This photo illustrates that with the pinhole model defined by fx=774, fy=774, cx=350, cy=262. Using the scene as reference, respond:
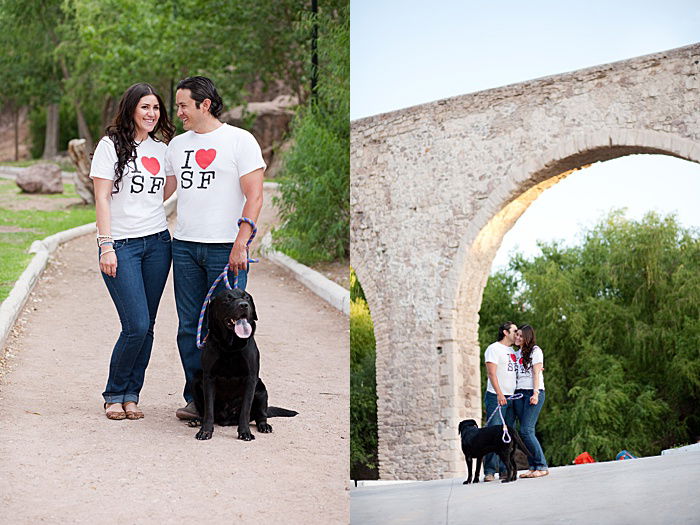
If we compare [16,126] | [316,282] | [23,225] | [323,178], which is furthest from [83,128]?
[316,282]

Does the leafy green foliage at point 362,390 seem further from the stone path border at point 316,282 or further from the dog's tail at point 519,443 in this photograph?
the dog's tail at point 519,443

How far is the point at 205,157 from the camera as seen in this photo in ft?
6.69

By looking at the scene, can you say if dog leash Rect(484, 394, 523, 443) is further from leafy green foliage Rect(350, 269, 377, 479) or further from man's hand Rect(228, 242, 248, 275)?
man's hand Rect(228, 242, 248, 275)

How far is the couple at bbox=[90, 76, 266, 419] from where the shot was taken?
204 cm

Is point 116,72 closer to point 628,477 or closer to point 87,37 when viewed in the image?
point 87,37

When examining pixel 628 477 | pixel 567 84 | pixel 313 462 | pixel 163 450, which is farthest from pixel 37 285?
pixel 567 84

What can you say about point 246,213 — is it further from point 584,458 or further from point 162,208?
point 584,458

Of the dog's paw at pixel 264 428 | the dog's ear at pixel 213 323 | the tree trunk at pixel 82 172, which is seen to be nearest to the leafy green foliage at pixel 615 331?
the dog's paw at pixel 264 428

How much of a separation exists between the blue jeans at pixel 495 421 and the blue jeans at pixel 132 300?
3.68 ft

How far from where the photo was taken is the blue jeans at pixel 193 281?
6.79 feet

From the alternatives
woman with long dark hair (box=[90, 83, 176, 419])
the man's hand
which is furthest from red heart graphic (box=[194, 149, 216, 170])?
the man's hand

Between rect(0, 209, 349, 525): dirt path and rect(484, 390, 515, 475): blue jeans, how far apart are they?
20.9 inches

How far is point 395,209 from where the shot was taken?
4.36 meters

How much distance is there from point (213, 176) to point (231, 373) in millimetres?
521
